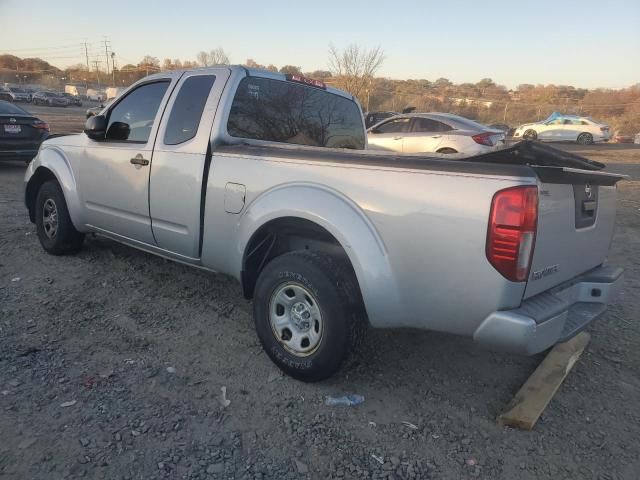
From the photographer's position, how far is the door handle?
12.9 ft

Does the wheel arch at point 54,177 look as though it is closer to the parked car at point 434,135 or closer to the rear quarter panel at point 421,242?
the rear quarter panel at point 421,242

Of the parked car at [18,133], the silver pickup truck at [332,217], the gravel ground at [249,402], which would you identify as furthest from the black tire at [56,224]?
the parked car at [18,133]

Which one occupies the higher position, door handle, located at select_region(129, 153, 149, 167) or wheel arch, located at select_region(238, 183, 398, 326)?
door handle, located at select_region(129, 153, 149, 167)

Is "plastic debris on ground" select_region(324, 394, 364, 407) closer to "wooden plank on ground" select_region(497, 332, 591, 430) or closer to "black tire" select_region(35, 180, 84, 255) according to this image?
"wooden plank on ground" select_region(497, 332, 591, 430)

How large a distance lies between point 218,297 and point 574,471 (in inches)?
118

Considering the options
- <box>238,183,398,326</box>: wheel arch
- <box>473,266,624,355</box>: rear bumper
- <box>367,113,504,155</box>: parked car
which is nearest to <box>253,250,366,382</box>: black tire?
<box>238,183,398,326</box>: wheel arch

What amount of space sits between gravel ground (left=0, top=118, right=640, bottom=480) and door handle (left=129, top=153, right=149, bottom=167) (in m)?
1.16

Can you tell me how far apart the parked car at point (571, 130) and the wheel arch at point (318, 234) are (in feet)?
88.5

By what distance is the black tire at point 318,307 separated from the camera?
9.13 feet

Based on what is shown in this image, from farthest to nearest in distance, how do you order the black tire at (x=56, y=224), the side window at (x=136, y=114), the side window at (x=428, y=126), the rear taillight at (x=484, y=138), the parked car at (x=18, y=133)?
the side window at (x=428, y=126)
the rear taillight at (x=484, y=138)
the parked car at (x=18, y=133)
the black tire at (x=56, y=224)
the side window at (x=136, y=114)

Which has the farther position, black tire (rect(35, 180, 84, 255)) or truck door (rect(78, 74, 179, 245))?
black tire (rect(35, 180, 84, 255))

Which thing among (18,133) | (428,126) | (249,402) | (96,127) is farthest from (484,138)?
(18,133)

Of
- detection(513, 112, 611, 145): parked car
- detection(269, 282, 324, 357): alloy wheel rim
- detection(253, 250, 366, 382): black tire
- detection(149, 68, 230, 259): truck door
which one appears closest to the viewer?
detection(253, 250, 366, 382): black tire

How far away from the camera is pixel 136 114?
4320 millimetres
